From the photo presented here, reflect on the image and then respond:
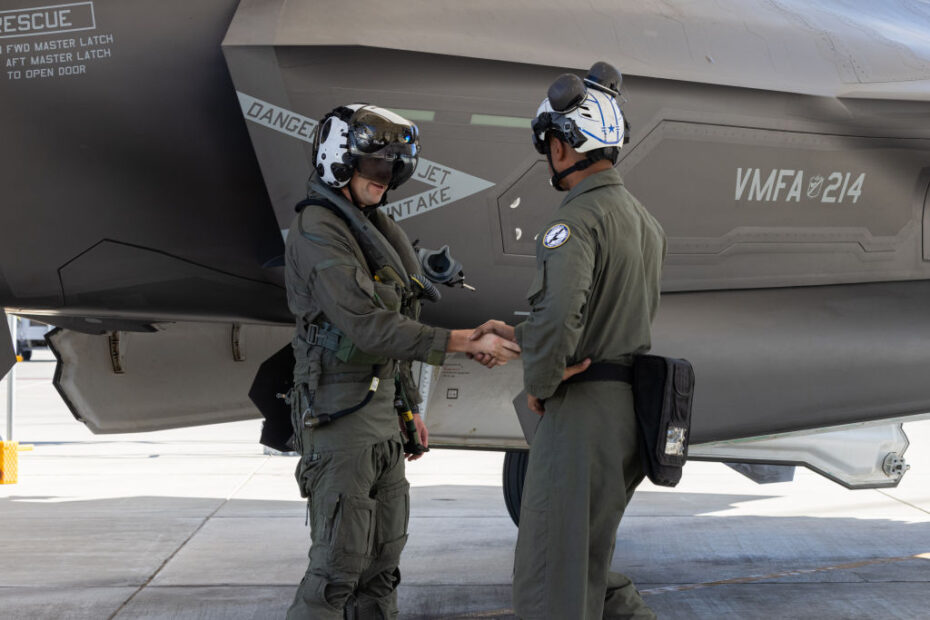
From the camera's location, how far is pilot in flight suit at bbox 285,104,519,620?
334cm

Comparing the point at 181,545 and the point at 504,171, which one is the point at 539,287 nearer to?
the point at 504,171

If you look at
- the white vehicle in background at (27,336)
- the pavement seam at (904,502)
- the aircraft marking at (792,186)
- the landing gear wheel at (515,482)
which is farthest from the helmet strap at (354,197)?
the white vehicle in background at (27,336)

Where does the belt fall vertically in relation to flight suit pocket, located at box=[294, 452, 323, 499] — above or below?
above

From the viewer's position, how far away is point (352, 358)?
3.46 meters

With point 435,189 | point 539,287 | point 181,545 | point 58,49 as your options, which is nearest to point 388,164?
point 435,189

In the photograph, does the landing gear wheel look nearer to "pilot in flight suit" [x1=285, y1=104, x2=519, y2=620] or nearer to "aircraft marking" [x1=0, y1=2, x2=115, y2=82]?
"pilot in flight suit" [x1=285, y1=104, x2=519, y2=620]

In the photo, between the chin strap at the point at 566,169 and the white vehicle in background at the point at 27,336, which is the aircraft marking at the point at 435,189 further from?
the white vehicle in background at the point at 27,336

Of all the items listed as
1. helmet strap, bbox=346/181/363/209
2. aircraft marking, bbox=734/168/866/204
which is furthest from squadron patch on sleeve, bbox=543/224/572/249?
aircraft marking, bbox=734/168/866/204

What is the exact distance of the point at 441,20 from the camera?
4.17 meters

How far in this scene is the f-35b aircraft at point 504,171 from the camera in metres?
4.13

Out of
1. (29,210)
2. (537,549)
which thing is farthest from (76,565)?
(537,549)

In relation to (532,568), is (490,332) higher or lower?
higher

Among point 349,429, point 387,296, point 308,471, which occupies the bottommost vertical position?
point 308,471

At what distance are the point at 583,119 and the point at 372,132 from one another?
0.76 meters
